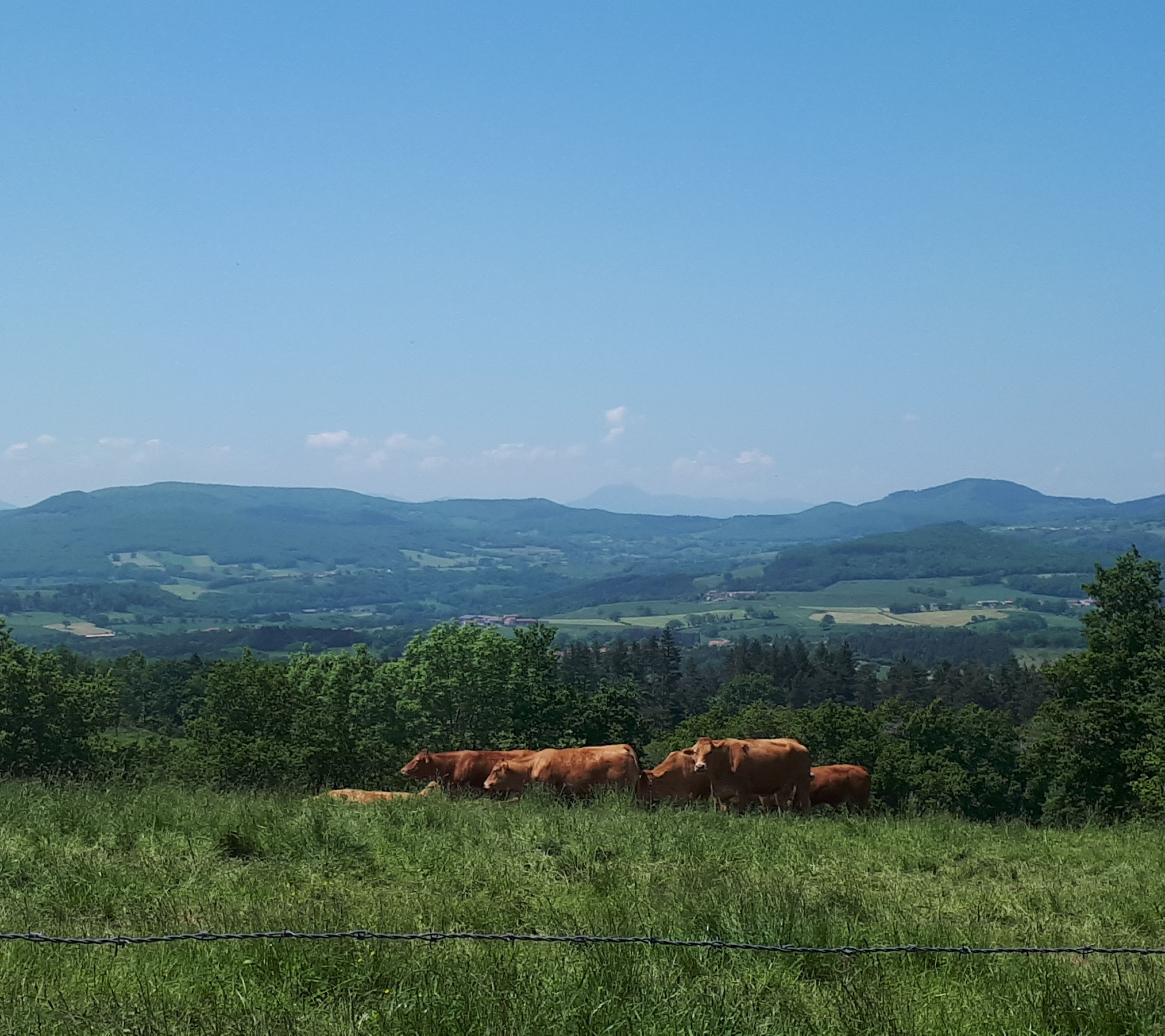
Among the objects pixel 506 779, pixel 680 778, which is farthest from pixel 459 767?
pixel 680 778

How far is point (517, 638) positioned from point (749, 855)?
50.2 m

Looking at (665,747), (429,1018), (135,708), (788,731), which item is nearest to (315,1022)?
(429,1018)

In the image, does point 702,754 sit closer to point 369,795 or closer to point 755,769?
point 755,769

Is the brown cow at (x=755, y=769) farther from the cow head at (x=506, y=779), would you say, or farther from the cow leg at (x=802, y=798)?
the cow head at (x=506, y=779)

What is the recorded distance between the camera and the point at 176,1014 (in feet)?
20.4

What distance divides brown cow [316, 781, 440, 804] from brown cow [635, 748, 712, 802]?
6.08m

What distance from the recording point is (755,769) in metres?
26.7

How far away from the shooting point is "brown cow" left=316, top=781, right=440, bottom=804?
16.3 meters

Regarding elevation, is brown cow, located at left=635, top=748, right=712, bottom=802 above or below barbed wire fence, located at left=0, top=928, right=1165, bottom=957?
below

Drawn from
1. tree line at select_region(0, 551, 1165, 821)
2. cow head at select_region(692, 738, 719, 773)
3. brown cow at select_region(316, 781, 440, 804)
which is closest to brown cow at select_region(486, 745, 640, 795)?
brown cow at select_region(316, 781, 440, 804)

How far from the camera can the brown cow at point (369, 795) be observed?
1630 cm

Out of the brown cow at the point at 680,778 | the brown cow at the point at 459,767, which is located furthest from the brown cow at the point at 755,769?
the brown cow at the point at 459,767

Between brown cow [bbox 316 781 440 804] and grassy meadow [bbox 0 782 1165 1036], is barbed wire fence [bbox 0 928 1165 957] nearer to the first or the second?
grassy meadow [bbox 0 782 1165 1036]

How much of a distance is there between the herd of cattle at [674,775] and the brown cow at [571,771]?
16 mm
